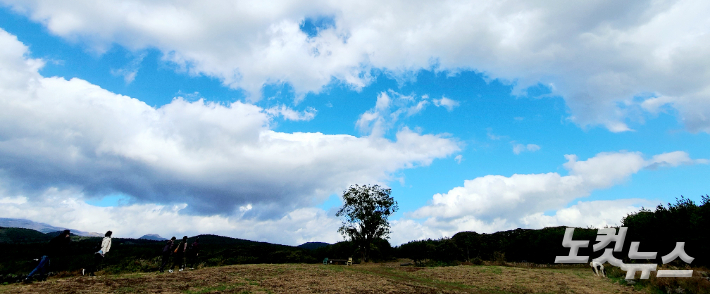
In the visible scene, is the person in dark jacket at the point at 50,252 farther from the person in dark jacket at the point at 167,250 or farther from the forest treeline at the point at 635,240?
the forest treeline at the point at 635,240

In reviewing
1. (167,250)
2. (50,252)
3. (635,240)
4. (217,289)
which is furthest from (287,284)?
(635,240)

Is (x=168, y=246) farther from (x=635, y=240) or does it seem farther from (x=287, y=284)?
(x=635, y=240)

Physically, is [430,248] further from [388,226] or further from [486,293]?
[486,293]

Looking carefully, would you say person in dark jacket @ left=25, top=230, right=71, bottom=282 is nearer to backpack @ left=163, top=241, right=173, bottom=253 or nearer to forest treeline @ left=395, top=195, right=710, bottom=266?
backpack @ left=163, top=241, right=173, bottom=253

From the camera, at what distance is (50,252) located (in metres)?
17.2

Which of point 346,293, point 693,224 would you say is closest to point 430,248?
point 693,224

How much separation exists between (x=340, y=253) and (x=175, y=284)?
49.5m

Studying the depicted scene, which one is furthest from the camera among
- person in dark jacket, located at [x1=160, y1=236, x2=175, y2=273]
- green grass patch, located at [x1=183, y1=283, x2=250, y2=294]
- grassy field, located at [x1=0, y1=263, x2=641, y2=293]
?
person in dark jacket, located at [x1=160, y1=236, x2=175, y2=273]

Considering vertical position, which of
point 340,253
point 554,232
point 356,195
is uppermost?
point 356,195

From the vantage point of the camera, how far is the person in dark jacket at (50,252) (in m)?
16.8

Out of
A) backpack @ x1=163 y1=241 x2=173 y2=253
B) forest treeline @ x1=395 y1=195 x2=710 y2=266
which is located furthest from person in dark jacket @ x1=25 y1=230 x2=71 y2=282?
forest treeline @ x1=395 y1=195 x2=710 y2=266

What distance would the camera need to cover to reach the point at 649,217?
140ft

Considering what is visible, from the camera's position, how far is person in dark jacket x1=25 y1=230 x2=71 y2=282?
16.8 meters

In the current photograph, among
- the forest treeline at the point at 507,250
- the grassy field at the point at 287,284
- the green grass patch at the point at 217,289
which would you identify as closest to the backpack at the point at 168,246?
the grassy field at the point at 287,284
